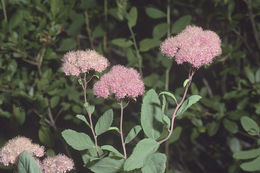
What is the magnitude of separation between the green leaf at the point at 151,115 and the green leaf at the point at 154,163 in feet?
0.23

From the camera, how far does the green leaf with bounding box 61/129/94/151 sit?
82 centimetres

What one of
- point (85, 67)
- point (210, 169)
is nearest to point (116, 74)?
point (85, 67)

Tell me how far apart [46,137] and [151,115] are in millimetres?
652

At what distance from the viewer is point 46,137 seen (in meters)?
1.33

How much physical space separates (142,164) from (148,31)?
1.29m

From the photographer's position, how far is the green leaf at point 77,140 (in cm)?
82

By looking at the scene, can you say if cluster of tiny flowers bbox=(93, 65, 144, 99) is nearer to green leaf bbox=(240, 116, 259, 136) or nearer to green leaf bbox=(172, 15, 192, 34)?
green leaf bbox=(240, 116, 259, 136)

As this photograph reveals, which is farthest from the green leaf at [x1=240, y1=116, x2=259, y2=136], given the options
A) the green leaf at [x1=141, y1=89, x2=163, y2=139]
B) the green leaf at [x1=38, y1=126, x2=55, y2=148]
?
the green leaf at [x1=38, y1=126, x2=55, y2=148]

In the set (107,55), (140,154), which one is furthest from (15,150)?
(107,55)

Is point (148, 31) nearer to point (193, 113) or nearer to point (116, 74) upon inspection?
point (193, 113)

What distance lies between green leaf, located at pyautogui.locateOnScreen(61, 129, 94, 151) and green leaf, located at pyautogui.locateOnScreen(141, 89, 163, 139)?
0.14 metres

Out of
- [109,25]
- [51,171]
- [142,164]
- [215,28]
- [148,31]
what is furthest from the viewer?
[148,31]

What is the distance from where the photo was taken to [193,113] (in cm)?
147

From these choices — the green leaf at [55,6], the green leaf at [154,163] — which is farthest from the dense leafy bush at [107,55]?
the green leaf at [154,163]
